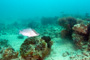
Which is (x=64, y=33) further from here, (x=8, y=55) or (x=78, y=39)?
(x=8, y=55)

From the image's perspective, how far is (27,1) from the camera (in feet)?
578

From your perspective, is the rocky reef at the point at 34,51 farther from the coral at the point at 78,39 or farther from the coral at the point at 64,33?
the coral at the point at 64,33

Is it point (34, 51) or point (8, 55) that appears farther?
Result: point (8, 55)

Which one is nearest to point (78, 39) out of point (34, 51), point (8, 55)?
point (34, 51)

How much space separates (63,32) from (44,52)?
237cm

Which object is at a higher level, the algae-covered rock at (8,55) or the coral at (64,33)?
the coral at (64,33)

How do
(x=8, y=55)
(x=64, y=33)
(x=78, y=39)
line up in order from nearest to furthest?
1. (x=8, y=55)
2. (x=78, y=39)
3. (x=64, y=33)

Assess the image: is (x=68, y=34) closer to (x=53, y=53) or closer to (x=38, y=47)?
(x=53, y=53)

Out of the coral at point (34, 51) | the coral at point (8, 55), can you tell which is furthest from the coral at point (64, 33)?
the coral at point (8, 55)

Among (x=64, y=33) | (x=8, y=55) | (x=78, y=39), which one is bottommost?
(x=8, y=55)

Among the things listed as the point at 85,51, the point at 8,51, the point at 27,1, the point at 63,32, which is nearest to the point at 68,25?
the point at 63,32

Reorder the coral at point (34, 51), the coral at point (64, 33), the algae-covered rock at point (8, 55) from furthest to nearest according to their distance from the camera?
the coral at point (64, 33) → the algae-covered rock at point (8, 55) → the coral at point (34, 51)

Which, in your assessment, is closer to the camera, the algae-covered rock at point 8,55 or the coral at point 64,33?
the algae-covered rock at point 8,55

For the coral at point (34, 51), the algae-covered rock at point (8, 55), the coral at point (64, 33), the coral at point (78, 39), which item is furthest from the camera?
the coral at point (64, 33)
